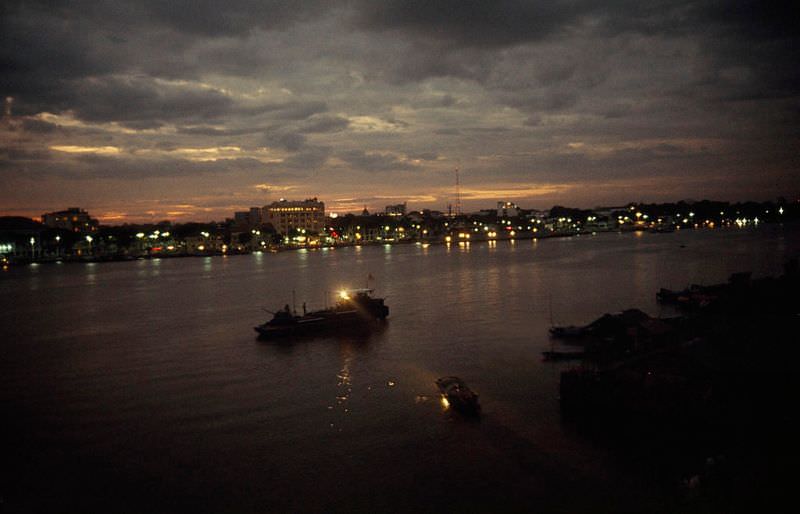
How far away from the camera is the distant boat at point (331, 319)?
2084cm

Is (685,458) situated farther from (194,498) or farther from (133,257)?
(133,257)

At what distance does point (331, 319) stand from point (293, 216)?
104m

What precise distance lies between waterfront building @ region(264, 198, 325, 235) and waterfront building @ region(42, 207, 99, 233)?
4354 cm

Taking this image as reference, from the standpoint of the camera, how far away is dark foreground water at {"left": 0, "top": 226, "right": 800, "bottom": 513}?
8.91 metres

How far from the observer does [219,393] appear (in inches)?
557

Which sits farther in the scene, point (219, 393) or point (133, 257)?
point (133, 257)

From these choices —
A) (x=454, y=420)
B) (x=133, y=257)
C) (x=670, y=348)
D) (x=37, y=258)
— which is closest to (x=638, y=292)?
(x=670, y=348)

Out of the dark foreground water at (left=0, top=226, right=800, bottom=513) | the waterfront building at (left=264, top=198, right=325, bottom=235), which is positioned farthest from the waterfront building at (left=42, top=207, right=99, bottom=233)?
the dark foreground water at (left=0, top=226, right=800, bottom=513)

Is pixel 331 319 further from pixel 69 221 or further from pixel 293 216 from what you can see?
pixel 69 221

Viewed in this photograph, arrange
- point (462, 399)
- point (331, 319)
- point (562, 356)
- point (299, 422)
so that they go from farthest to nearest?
1. point (331, 319)
2. point (562, 356)
3. point (299, 422)
4. point (462, 399)

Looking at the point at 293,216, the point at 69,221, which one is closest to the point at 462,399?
the point at 293,216

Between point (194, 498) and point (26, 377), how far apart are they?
10729mm

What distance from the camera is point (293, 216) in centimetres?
12344

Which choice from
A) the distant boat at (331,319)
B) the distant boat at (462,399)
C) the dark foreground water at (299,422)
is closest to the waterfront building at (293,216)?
the dark foreground water at (299,422)
